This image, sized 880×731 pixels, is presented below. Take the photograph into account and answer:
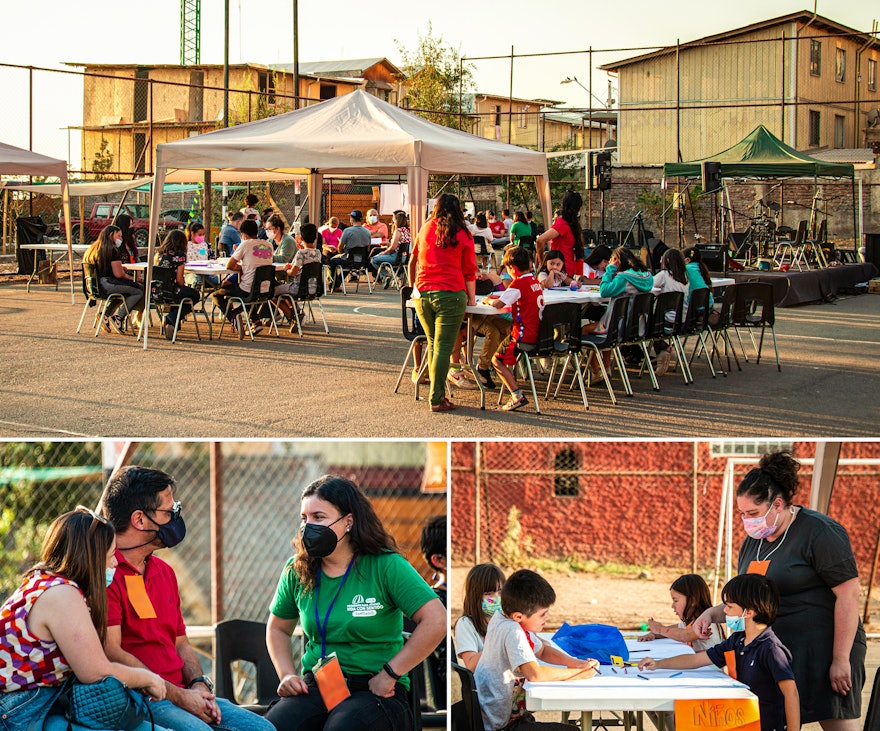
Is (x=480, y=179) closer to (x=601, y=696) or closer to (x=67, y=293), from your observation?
(x=67, y=293)

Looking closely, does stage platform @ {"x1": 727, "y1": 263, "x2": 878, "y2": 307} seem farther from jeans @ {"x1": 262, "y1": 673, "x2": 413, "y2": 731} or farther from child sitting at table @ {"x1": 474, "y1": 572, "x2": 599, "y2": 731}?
jeans @ {"x1": 262, "y1": 673, "x2": 413, "y2": 731}

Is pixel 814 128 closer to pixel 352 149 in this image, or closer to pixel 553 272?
pixel 352 149

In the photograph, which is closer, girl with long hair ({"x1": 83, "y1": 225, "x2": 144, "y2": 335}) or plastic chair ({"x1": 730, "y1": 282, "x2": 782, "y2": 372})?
plastic chair ({"x1": 730, "y1": 282, "x2": 782, "y2": 372})

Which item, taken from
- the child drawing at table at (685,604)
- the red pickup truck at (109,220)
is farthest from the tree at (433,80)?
the child drawing at table at (685,604)

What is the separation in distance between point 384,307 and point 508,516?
6044mm

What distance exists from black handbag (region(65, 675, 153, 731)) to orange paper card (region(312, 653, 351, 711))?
2.31ft

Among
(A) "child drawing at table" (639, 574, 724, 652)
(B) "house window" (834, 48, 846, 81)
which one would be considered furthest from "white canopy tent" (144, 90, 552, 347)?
(B) "house window" (834, 48, 846, 81)

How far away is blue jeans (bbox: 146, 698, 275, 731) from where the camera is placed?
3848 millimetres

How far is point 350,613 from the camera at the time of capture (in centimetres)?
416

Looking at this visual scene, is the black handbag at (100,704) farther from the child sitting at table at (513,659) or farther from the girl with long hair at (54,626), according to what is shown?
the child sitting at table at (513,659)

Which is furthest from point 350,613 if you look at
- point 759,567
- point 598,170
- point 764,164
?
point 598,170

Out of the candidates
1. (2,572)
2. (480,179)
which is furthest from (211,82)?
(2,572)

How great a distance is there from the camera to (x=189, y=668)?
13.8ft

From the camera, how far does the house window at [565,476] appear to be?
33.8 feet
